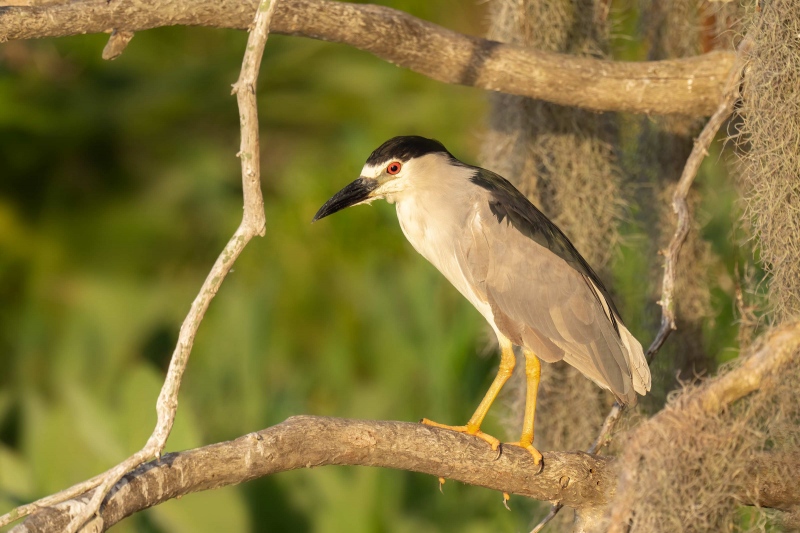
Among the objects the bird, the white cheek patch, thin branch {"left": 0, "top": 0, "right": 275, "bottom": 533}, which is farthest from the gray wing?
thin branch {"left": 0, "top": 0, "right": 275, "bottom": 533}

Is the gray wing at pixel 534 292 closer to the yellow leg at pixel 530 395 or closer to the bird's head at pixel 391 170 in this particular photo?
the yellow leg at pixel 530 395

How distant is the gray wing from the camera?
198cm

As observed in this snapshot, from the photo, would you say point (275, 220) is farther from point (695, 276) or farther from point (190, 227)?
point (695, 276)

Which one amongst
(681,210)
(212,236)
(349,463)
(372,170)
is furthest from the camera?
(212,236)

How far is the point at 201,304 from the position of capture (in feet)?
4.32

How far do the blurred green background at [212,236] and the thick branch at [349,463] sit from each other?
147cm

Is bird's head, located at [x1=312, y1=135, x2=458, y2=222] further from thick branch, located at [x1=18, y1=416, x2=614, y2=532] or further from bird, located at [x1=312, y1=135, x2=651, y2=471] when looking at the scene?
thick branch, located at [x1=18, y1=416, x2=614, y2=532]

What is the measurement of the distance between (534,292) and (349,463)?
0.63m

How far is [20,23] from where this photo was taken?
166cm

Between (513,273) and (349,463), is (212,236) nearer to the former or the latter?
(513,273)

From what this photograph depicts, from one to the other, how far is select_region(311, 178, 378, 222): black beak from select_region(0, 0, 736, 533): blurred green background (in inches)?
45.1

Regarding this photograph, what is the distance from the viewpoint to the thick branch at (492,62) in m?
1.88

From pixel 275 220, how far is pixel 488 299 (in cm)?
258

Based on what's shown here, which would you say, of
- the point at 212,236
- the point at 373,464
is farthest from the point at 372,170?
the point at 212,236
